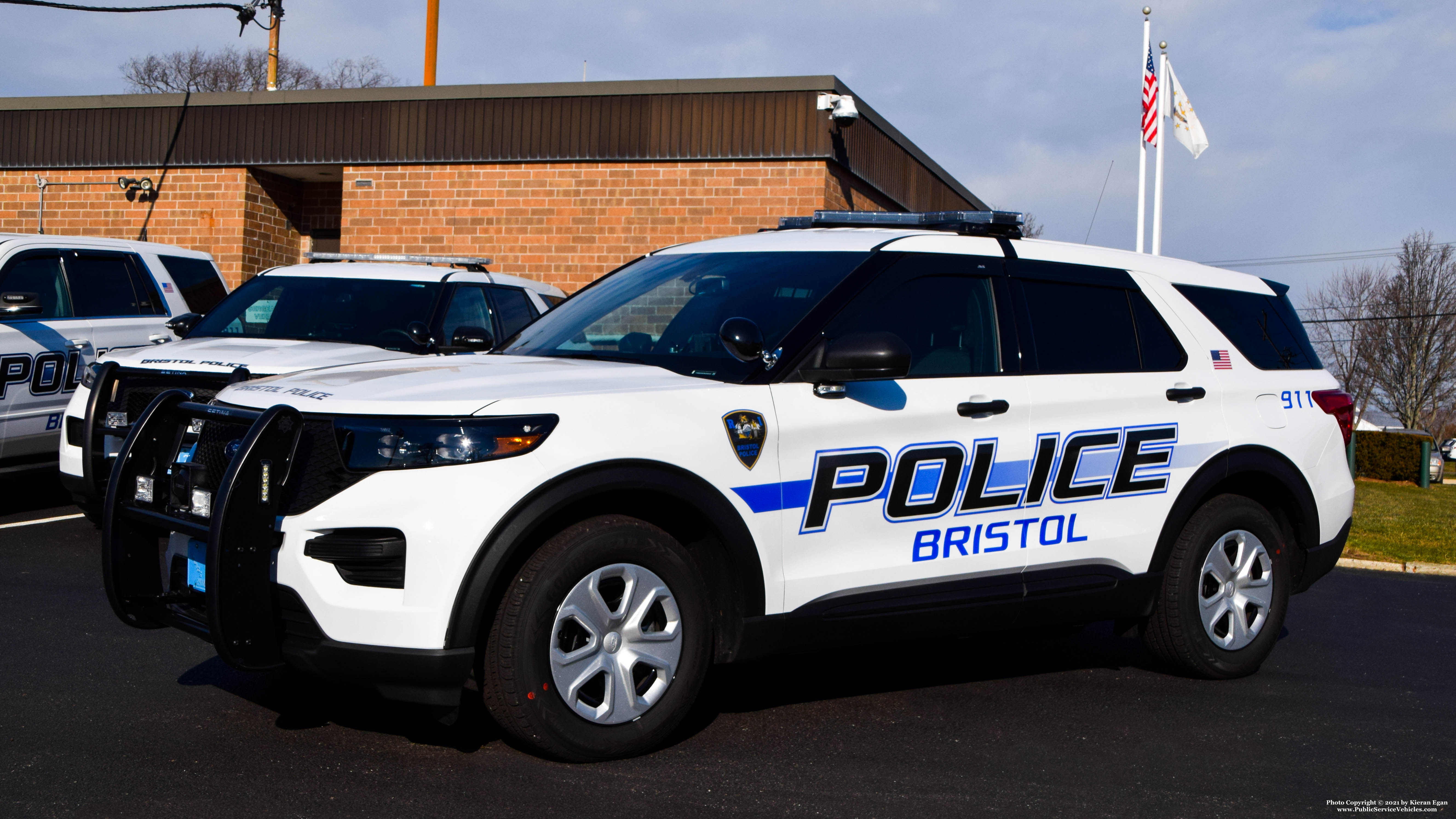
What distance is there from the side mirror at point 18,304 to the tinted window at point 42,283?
0.12 m

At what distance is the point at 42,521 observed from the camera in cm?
906

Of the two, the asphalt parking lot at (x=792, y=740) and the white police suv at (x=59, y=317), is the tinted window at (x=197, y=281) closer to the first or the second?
the white police suv at (x=59, y=317)

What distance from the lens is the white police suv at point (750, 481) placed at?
3832 millimetres

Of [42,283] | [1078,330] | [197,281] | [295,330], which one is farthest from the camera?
[197,281]

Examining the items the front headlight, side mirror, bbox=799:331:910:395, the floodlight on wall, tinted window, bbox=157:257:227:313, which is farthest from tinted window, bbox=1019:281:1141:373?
the floodlight on wall

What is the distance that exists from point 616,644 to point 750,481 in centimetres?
69

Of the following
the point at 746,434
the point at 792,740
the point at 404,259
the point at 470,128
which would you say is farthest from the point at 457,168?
the point at 792,740

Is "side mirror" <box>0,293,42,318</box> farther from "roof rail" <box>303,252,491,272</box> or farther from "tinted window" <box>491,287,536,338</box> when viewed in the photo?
"tinted window" <box>491,287,536,338</box>

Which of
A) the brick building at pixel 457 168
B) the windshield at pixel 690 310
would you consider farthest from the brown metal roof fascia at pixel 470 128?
the windshield at pixel 690 310

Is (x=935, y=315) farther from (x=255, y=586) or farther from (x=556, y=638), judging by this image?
(x=255, y=586)

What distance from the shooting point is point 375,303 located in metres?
9.37

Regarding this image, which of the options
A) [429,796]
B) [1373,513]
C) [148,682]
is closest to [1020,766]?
[429,796]

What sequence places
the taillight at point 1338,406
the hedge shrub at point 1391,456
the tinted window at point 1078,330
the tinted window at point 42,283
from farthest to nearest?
the hedge shrub at point 1391,456
the tinted window at point 42,283
the taillight at point 1338,406
the tinted window at point 1078,330

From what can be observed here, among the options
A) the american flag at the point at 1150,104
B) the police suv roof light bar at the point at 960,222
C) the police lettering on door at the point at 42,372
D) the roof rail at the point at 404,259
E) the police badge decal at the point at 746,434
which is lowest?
the police lettering on door at the point at 42,372
